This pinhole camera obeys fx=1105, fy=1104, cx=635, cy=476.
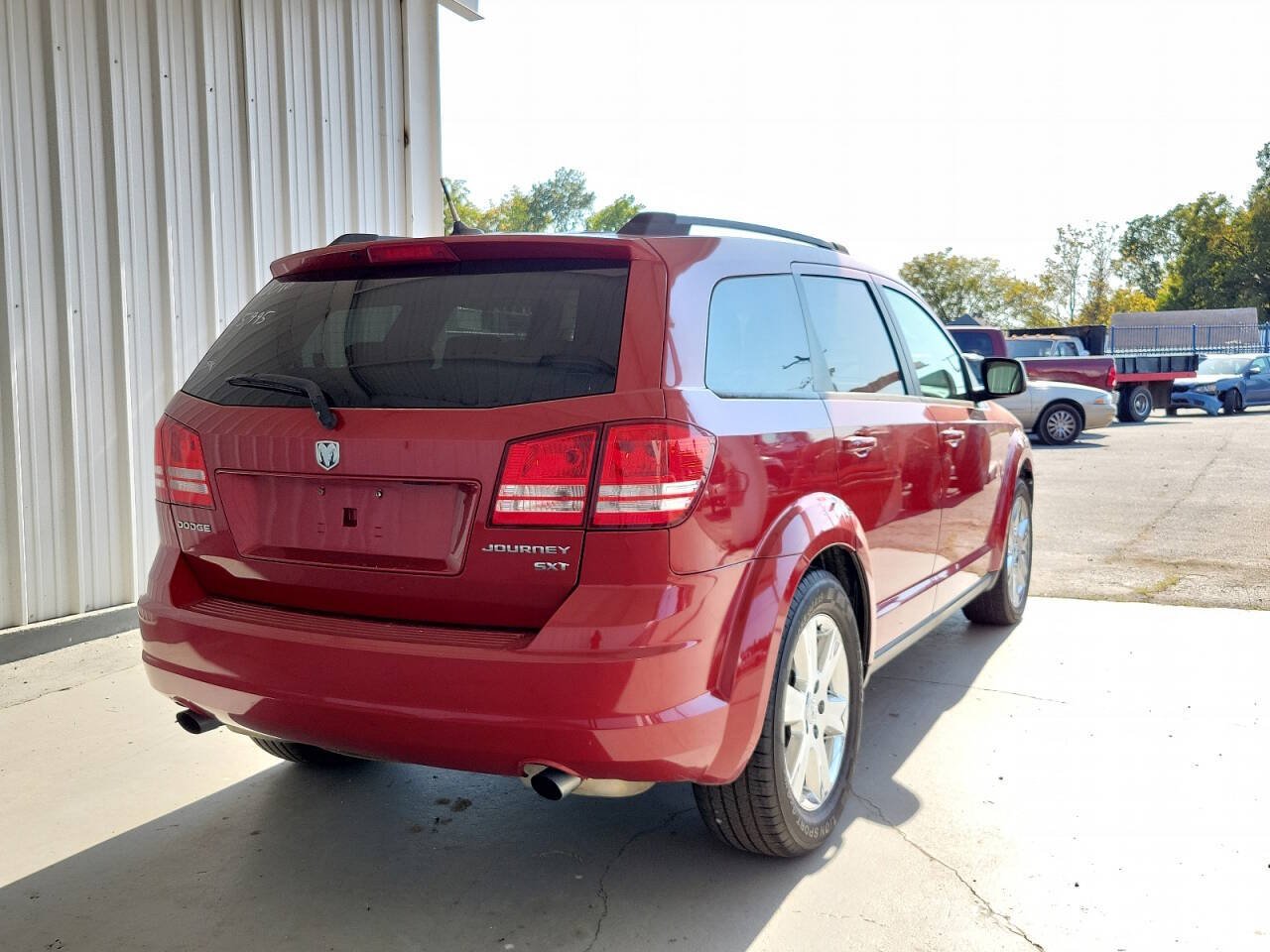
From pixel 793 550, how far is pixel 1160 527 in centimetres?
707

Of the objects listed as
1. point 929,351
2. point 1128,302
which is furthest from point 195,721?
point 1128,302

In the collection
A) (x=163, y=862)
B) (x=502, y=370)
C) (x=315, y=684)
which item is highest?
(x=502, y=370)

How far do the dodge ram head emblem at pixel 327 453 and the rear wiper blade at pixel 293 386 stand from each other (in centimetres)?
4

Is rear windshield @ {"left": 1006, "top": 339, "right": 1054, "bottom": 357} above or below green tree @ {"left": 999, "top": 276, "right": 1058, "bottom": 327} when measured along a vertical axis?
below

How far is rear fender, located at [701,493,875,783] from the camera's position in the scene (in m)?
2.62

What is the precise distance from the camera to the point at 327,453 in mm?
2680

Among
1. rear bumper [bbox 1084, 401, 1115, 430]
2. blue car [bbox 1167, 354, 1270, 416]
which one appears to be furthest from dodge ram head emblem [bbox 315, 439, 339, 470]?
blue car [bbox 1167, 354, 1270, 416]

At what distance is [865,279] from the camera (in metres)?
4.10

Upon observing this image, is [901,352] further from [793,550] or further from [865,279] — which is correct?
[793,550]

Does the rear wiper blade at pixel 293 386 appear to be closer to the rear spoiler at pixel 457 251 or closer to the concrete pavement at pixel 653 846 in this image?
the rear spoiler at pixel 457 251

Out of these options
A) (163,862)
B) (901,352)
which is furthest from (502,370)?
(901,352)

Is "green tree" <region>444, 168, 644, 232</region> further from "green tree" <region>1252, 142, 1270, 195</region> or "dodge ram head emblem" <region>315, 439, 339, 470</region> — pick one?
"dodge ram head emblem" <region>315, 439, 339, 470</region>

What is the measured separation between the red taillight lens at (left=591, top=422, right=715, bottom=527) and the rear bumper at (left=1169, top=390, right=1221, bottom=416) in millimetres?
25808

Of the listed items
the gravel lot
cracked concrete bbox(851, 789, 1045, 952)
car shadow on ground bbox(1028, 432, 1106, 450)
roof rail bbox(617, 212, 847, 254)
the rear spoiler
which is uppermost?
roof rail bbox(617, 212, 847, 254)
